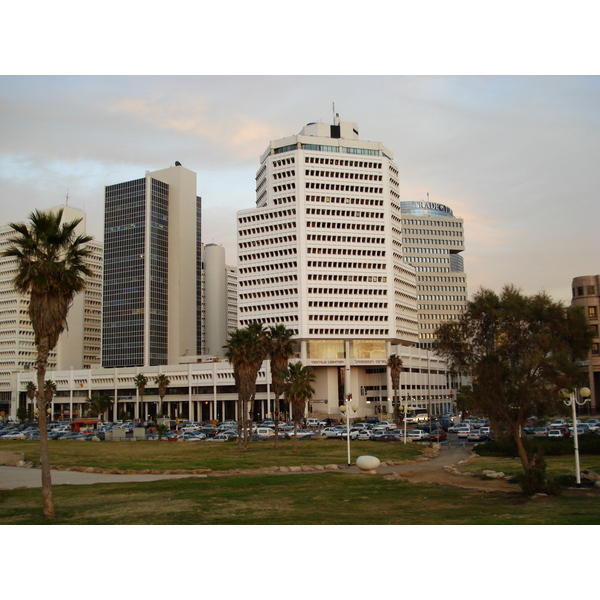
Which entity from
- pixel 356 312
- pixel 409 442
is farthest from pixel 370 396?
pixel 409 442

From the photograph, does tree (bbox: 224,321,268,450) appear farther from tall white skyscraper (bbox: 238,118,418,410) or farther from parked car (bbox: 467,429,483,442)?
tall white skyscraper (bbox: 238,118,418,410)

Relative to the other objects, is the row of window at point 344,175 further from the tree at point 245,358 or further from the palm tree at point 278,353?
the tree at point 245,358

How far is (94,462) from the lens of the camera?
5069 centimetres

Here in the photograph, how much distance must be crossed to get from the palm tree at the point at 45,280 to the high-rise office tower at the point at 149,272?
151842 millimetres

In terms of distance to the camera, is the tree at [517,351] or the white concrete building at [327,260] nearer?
the tree at [517,351]

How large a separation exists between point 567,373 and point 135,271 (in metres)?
164

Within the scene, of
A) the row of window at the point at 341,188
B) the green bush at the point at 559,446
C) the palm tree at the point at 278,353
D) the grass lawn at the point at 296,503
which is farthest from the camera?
the row of window at the point at 341,188

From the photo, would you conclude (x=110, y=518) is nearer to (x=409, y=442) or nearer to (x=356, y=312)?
(x=409, y=442)

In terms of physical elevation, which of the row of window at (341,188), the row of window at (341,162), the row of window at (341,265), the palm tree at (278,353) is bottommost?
the palm tree at (278,353)

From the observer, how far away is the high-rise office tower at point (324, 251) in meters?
133

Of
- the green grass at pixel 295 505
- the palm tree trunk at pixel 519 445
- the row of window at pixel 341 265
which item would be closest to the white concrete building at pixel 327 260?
the row of window at pixel 341 265

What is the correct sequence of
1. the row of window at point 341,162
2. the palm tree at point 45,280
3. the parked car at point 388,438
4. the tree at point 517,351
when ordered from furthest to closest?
the row of window at point 341,162
the parked car at point 388,438
the tree at point 517,351
the palm tree at point 45,280

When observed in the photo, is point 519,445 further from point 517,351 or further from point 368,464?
point 368,464

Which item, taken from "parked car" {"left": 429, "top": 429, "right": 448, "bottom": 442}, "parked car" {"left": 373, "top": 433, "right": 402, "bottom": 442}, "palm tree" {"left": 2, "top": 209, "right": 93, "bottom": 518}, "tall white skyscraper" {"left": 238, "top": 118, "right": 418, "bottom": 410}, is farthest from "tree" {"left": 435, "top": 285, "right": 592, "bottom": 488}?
"tall white skyscraper" {"left": 238, "top": 118, "right": 418, "bottom": 410}
